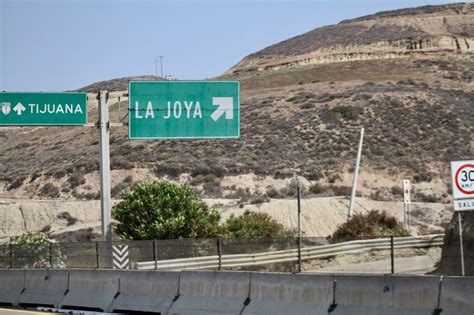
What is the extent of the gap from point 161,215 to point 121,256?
15.3 meters

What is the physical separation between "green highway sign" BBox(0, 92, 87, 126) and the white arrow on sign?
4400 millimetres

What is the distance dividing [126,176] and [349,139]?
18663 mm

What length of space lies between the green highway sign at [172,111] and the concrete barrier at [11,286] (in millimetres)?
7963

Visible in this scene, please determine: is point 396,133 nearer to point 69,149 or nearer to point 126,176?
point 126,176

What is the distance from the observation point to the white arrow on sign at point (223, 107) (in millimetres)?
30078

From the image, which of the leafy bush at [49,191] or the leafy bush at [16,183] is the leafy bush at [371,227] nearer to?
the leafy bush at [49,191]

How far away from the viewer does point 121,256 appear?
76.6ft

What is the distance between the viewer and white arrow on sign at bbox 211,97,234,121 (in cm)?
3008

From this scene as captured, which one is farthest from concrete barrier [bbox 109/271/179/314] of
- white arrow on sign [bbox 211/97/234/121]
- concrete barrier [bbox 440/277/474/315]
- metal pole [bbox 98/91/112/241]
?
white arrow on sign [bbox 211/97/234/121]

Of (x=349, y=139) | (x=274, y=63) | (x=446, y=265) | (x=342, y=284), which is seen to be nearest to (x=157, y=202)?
(x=446, y=265)

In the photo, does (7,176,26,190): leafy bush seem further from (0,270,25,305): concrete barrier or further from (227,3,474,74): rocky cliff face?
(227,3,474,74): rocky cliff face

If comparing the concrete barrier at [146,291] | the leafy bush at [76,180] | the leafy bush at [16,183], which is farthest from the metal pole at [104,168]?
the leafy bush at [16,183]

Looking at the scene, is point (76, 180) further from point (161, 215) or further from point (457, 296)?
point (457, 296)

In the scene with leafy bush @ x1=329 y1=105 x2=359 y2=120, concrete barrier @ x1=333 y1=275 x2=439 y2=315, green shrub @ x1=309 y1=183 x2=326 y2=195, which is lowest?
concrete barrier @ x1=333 y1=275 x2=439 y2=315
